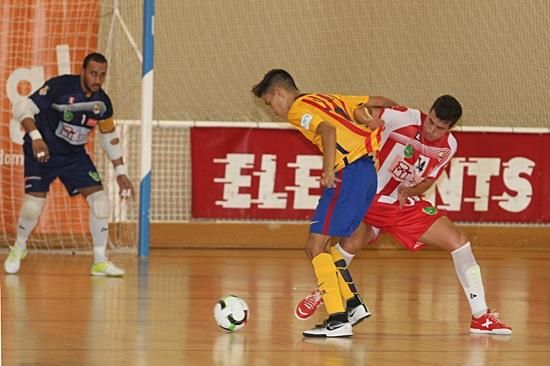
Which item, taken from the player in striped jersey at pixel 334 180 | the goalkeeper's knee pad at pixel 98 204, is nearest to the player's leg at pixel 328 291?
the player in striped jersey at pixel 334 180

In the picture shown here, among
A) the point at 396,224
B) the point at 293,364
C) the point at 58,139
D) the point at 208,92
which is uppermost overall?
the point at 208,92

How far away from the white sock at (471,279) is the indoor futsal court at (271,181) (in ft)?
0.05

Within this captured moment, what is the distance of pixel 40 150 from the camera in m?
9.46

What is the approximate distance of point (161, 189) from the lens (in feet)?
42.9

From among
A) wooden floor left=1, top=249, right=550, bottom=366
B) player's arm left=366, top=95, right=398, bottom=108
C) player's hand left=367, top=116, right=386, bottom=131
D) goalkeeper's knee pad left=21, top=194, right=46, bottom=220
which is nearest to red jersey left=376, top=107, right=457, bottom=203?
player's arm left=366, top=95, right=398, bottom=108

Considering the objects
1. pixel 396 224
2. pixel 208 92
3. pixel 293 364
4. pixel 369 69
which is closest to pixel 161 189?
pixel 208 92

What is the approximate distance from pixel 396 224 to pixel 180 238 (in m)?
5.81

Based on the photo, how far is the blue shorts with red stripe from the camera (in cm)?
682

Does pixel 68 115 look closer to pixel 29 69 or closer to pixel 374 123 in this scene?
pixel 29 69

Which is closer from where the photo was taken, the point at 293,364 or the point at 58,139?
the point at 293,364

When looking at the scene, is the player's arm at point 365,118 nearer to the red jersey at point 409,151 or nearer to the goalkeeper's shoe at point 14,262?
the red jersey at point 409,151

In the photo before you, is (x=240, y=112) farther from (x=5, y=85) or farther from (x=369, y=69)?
(x=5, y=85)

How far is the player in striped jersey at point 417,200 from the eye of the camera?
285 inches

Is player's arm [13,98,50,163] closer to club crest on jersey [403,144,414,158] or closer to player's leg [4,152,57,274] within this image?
player's leg [4,152,57,274]
